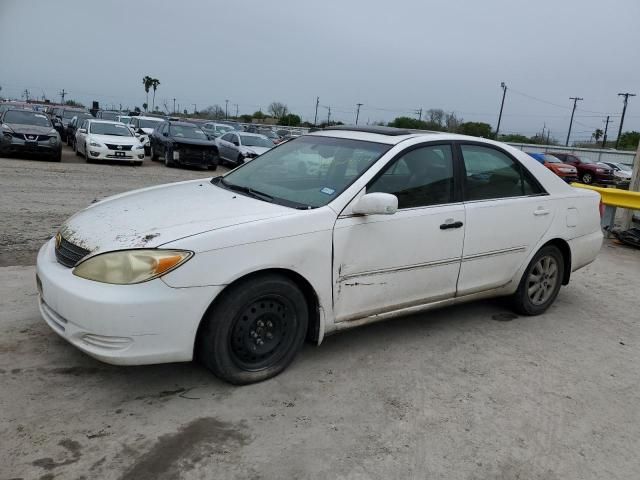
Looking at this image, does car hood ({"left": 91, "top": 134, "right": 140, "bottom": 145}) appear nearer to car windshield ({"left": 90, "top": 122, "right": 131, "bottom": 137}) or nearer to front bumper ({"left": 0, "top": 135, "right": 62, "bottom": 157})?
car windshield ({"left": 90, "top": 122, "right": 131, "bottom": 137})

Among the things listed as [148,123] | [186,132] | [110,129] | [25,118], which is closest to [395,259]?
[110,129]

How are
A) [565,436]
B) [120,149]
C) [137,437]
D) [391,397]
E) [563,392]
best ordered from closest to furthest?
[137,437] → [565,436] → [391,397] → [563,392] → [120,149]

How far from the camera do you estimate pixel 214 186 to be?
423cm

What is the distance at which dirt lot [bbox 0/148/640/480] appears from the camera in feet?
8.65

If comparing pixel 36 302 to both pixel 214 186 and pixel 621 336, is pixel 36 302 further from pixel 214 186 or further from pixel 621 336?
pixel 621 336

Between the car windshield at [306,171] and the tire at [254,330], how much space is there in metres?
0.64

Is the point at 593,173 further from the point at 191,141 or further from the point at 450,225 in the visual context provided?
the point at 450,225

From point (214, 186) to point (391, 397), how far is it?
2.10 meters

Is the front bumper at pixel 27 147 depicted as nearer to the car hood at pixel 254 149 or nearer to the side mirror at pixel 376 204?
the car hood at pixel 254 149

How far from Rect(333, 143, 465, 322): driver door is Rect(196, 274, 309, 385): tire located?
34 centimetres

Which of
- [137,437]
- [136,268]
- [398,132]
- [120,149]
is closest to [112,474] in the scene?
[137,437]

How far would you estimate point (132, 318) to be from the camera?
9.36ft

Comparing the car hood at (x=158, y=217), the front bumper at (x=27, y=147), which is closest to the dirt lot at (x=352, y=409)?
the car hood at (x=158, y=217)

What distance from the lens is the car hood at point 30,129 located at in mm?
15117
